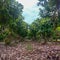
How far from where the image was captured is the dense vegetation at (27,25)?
14.9 metres

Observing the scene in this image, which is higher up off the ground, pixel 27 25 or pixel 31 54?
pixel 27 25

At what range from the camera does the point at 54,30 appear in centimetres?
1614

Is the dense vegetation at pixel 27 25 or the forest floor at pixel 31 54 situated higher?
the dense vegetation at pixel 27 25

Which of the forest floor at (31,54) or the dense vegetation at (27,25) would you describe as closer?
the forest floor at (31,54)

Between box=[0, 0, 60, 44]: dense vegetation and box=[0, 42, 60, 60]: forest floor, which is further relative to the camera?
box=[0, 0, 60, 44]: dense vegetation

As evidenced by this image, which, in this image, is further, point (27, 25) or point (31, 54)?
point (27, 25)

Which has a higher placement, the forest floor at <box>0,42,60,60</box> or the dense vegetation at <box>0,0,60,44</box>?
the dense vegetation at <box>0,0,60,44</box>

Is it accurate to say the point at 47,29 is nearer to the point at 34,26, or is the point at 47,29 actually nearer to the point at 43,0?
the point at 34,26

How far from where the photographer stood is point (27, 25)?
21234 millimetres

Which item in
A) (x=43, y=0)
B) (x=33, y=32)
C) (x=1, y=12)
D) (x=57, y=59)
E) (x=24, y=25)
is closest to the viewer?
(x=57, y=59)

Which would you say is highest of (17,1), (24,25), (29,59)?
(17,1)

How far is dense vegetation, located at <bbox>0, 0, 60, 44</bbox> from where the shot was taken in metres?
14.9

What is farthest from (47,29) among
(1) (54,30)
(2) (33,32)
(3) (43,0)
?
(3) (43,0)

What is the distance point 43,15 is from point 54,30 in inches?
427
